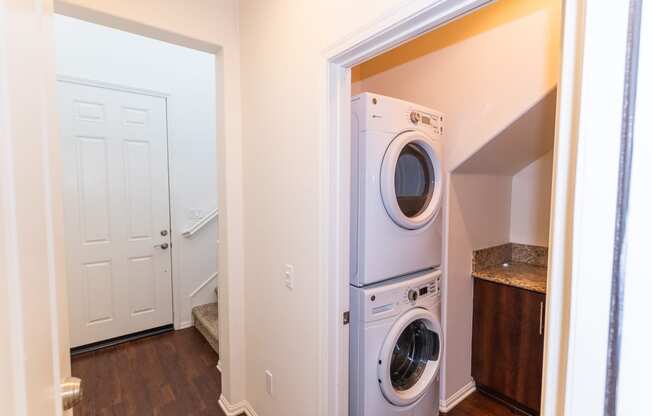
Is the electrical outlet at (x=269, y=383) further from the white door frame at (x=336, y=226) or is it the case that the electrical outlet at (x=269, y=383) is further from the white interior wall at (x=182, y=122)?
the white interior wall at (x=182, y=122)

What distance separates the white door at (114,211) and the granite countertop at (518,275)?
274 centimetres

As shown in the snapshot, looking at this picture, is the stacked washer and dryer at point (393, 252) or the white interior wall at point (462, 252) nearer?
the stacked washer and dryer at point (393, 252)

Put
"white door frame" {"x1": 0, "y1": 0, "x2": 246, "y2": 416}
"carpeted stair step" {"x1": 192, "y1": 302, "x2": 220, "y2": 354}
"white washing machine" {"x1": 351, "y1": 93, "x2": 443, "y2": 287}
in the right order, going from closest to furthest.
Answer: "white door frame" {"x1": 0, "y1": 0, "x2": 246, "y2": 416}, "white washing machine" {"x1": 351, "y1": 93, "x2": 443, "y2": 287}, "carpeted stair step" {"x1": 192, "y1": 302, "x2": 220, "y2": 354}

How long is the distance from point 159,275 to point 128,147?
3.93ft

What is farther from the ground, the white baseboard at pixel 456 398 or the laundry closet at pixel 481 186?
the laundry closet at pixel 481 186

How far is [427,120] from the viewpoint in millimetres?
1605

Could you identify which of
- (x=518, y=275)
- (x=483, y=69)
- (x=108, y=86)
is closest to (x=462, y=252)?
(x=518, y=275)

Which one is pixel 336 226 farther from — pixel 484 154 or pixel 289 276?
pixel 484 154

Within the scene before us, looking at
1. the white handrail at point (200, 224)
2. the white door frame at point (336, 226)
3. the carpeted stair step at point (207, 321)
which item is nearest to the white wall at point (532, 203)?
the white door frame at point (336, 226)

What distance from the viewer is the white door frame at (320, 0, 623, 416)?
476 millimetres

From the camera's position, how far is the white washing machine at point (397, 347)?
4.51 feet

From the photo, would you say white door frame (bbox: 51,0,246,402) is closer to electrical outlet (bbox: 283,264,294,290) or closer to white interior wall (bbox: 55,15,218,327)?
electrical outlet (bbox: 283,264,294,290)

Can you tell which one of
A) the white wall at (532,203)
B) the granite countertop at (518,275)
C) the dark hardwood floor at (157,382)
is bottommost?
the dark hardwood floor at (157,382)

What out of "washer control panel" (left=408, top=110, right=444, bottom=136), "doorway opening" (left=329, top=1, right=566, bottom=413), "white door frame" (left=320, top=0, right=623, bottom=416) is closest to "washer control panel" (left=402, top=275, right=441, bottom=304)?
"doorway opening" (left=329, top=1, right=566, bottom=413)
